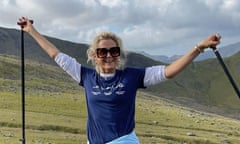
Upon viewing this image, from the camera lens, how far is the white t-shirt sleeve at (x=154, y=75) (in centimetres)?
772

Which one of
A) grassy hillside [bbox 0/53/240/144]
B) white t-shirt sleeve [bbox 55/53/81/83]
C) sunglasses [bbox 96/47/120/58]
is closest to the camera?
sunglasses [bbox 96/47/120/58]

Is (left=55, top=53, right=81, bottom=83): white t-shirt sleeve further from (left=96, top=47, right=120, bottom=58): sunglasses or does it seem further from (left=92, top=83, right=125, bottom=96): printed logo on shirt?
(left=92, top=83, right=125, bottom=96): printed logo on shirt

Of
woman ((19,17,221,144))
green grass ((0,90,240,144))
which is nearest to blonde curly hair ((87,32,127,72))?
woman ((19,17,221,144))

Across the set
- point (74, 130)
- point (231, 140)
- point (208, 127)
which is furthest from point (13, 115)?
point (208, 127)

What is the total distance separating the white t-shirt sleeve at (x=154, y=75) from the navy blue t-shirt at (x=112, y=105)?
8 cm

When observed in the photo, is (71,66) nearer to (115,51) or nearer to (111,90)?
(115,51)

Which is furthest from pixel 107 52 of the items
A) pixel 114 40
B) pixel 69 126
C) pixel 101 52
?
pixel 69 126

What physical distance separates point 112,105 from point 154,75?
0.82 metres

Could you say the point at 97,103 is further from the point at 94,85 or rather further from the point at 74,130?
the point at 74,130

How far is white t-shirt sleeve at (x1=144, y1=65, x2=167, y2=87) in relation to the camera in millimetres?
7719

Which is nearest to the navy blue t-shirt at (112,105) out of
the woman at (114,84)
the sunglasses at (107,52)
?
the woman at (114,84)

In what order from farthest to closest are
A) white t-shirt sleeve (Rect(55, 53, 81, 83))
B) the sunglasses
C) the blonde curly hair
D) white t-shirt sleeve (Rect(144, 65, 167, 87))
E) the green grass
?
the green grass < white t-shirt sleeve (Rect(55, 53, 81, 83)) < the blonde curly hair < the sunglasses < white t-shirt sleeve (Rect(144, 65, 167, 87))

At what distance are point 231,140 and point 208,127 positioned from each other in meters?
15.3

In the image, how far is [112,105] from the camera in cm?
759
